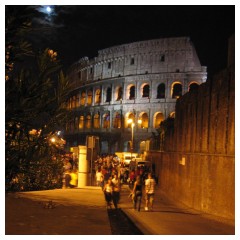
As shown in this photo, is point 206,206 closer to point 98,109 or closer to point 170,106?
point 170,106

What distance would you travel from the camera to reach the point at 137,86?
55812 mm

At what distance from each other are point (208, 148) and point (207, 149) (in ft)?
0.37

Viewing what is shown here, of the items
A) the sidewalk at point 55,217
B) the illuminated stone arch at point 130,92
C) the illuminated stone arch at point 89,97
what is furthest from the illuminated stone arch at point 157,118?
the sidewalk at point 55,217

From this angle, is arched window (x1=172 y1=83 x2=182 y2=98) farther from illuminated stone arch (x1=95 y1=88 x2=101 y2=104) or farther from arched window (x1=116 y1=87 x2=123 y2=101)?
illuminated stone arch (x1=95 y1=88 x2=101 y2=104)

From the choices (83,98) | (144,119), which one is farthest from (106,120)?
(83,98)

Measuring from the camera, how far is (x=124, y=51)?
57.8m

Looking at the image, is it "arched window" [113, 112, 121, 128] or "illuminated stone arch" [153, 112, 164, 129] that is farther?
"arched window" [113, 112, 121, 128]

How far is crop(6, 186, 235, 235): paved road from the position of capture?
9148 millimetres

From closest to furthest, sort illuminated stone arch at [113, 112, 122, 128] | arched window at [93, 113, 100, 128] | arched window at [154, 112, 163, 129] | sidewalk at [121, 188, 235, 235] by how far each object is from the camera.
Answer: sidewalk at [121, 188, 235, 235]
arched window at [154, 112, 163, 129]
illuminated stone arch at [113, 112, 122, 128]
arched window at [93, 113, 100, 128]

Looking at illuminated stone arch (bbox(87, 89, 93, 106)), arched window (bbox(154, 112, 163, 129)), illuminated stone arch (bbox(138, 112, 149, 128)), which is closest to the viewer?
arched window (bbox(154, 112, 163, 129))

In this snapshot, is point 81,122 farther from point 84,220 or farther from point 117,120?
point 84,220

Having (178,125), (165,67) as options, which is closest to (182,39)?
(165,67)

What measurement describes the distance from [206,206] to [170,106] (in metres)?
38.5

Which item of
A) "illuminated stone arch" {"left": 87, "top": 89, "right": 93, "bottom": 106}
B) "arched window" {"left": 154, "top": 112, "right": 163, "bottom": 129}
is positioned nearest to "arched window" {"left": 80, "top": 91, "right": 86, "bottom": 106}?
"illuminated stone arch" {"left": 87, "top": 89, "right": 93, "bottom": 106}
